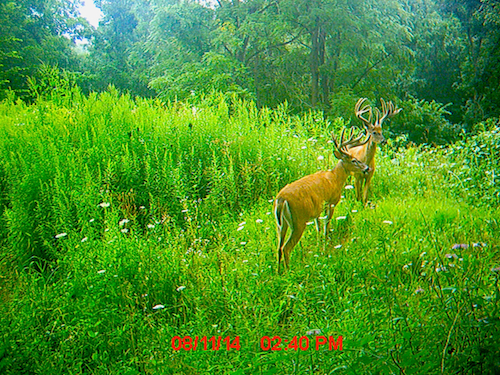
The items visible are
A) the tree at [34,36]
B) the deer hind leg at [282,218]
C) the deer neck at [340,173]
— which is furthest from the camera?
the tree at [34,36]

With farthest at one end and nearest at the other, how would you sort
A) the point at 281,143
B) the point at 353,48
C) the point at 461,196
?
1. the point at 353,48
2. the point at 281,143
3. the point at 461,196

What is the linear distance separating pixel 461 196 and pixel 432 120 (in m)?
9.85

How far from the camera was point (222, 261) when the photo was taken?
3.18m

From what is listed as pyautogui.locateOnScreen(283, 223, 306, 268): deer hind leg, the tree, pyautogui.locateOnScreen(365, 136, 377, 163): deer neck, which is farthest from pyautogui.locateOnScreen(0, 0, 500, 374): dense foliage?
the tree

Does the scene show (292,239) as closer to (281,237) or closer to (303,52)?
(281,237)

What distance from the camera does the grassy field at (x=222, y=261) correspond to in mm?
1993

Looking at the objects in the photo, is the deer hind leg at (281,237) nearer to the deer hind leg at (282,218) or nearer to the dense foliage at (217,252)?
the deer hind leg at (282,218)

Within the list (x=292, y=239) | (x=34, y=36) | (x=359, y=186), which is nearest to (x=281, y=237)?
(x=292, y=239)

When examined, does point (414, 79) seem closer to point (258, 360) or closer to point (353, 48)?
point (353, 48)

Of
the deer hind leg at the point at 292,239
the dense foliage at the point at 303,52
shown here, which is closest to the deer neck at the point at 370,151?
the deer hind leg at the point at 292,239

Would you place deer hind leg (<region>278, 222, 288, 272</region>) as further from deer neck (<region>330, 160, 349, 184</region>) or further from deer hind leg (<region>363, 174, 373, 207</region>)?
deer hind leg (<region>363, 174, 373, 207</region>)

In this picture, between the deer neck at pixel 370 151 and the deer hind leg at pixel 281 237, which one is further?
the deer neck at pixel 370 151

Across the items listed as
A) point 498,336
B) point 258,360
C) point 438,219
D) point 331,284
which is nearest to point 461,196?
point 438,219

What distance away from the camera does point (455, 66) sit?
1401 cm
